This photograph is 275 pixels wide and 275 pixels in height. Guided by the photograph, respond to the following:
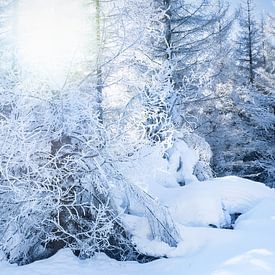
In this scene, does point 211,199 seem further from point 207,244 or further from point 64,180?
point 64,180

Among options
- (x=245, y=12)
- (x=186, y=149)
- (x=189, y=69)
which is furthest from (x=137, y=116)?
(x=245, y=12)

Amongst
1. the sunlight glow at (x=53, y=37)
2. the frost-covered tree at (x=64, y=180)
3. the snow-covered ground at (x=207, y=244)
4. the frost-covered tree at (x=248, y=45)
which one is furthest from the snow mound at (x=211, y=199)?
the frost-covered tree at (x=248, y=45)

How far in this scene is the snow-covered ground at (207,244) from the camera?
5834mm

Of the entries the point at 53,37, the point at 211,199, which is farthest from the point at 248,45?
the point at 53,37

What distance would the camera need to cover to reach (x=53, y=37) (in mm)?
7250

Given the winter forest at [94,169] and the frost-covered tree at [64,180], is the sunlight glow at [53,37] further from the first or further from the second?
the frost-covered tree at [64,180]

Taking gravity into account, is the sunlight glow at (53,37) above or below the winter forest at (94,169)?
above

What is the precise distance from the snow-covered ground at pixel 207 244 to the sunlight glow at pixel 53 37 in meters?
3.12

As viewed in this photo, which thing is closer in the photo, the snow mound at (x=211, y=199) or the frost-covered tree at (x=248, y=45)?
the snow mound at (x=211, y=199)

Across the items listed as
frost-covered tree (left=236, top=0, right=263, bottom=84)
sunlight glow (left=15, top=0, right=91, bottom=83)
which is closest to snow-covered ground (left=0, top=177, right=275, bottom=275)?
sunlight glow (left=15, top=0, right=91, bottom=83)

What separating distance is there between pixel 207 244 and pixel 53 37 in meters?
4.28

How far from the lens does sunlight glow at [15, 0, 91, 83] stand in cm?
693

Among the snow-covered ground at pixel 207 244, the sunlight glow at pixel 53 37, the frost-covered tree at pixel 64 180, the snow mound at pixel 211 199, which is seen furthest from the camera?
the snow mound at pixel 211 199

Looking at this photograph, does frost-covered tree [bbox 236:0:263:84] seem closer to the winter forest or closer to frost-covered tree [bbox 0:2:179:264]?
the winter forest
